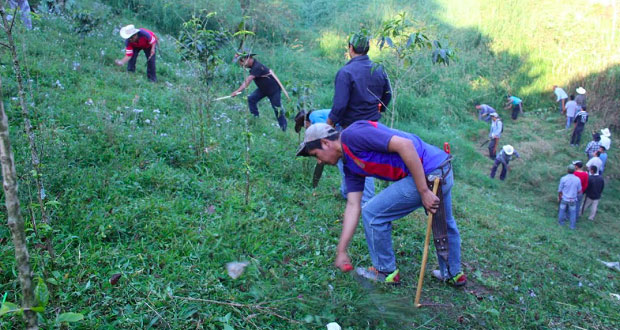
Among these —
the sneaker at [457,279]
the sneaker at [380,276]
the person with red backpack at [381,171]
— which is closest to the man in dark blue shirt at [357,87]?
the person with red backpack at [381,171]

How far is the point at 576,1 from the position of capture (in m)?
20.2

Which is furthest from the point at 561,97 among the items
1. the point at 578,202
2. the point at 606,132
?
the point at 578,202

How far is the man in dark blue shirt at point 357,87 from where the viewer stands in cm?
403

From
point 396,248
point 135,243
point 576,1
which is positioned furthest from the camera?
point 576,1

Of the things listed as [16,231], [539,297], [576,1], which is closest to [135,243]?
[16,231]

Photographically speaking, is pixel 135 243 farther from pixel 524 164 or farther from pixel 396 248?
pixel 524 164

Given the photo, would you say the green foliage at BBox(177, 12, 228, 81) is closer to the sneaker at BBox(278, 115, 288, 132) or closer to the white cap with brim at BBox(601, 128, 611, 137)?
the sneaker at BBox(278, 115, 288, 132)

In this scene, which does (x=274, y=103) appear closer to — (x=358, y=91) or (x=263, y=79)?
(x=263, y=79)

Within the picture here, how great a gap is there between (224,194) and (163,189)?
1.91 feet

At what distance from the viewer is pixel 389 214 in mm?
3086

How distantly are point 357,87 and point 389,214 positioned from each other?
56.6 inches

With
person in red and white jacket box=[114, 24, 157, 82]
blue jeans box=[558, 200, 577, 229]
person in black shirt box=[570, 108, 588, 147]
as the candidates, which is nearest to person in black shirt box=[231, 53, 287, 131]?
person in red and white jacket box=[114, 24, 157, 82]

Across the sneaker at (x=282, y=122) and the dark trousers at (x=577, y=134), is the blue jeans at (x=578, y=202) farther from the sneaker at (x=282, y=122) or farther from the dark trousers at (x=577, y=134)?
the sneaker at (x=282, y=122)

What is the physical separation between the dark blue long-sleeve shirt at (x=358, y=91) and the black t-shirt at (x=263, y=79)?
290 centimetres
